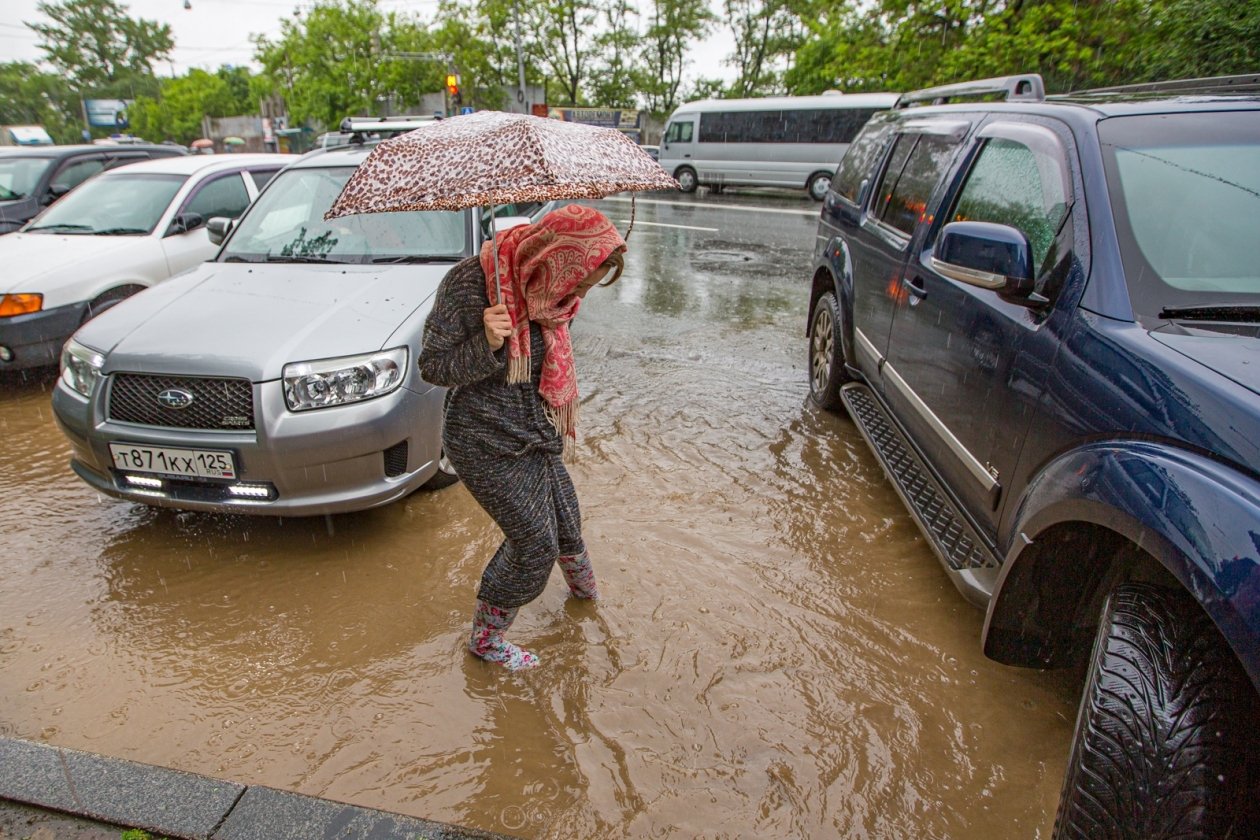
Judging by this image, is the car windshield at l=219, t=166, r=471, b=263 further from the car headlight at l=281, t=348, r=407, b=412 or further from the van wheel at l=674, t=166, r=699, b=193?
the van wheel at l=674, t=166, r=699, b=193

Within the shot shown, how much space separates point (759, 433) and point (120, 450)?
3.43m

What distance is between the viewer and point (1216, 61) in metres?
10.2

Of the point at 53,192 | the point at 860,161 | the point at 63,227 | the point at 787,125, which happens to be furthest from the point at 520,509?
the point at 787,125

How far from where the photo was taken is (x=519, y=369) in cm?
222

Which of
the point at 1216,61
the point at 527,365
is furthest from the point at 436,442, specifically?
the point at 1216,61

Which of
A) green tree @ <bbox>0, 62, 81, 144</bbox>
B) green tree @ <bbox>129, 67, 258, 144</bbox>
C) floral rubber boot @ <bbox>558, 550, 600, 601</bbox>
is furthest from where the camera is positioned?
green tree @ <bbox>0, 62, 81, 144</bbox>

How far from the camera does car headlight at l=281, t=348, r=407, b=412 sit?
3.05 metres

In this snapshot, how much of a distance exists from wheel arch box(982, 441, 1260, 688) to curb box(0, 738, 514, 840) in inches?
64.6

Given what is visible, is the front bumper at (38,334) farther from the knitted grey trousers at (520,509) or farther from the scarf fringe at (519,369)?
the scarf fringe at (519,369)

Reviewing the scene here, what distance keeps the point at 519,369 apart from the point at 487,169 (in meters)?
0.58

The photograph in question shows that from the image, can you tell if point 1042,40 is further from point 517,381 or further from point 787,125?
point 517,381

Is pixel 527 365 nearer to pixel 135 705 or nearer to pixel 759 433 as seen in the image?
pixel 135 705

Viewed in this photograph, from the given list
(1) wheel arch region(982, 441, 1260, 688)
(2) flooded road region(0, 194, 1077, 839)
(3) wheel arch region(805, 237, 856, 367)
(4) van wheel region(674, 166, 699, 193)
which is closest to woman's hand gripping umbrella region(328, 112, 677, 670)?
(2) flooded road region(0, 194, 1077, 839)

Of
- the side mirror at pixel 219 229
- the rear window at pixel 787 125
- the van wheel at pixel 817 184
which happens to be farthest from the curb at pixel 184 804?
the van wheel at pixel 817 184
